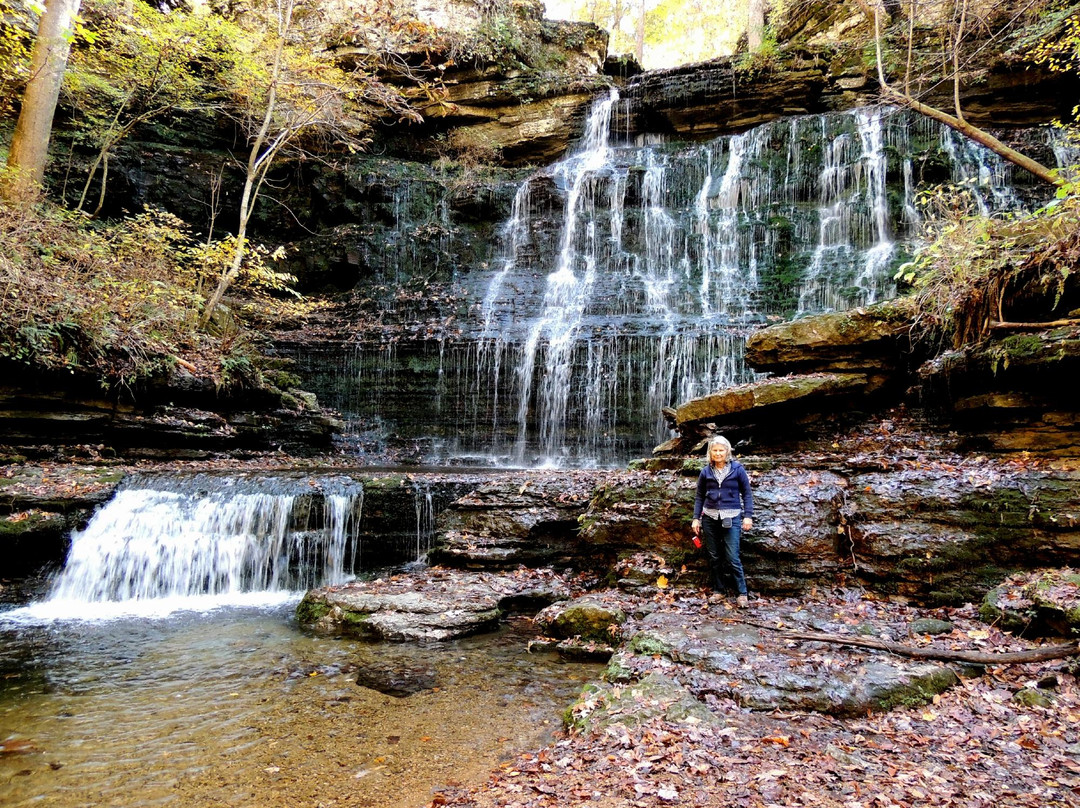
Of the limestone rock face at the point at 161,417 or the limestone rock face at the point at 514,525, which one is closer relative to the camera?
the limestone rock face at the point at 514,525

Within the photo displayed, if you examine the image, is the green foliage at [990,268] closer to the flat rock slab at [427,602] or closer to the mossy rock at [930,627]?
the mossy rock at [930,627]

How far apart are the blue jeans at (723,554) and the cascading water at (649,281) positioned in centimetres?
721

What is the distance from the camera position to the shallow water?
348cm

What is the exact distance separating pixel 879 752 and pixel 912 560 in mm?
3031

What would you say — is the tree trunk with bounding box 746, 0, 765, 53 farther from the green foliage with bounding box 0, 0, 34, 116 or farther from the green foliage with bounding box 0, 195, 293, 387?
the green foliage with bounding box 0, 0, 34, 116

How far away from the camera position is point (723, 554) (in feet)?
20.2

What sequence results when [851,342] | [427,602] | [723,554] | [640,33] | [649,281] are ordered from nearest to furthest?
1. [723,554]
2. [427,602]
3. [851,342]
4. [649,281]
5. [640,33]

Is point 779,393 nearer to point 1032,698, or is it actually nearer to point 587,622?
point 587,622

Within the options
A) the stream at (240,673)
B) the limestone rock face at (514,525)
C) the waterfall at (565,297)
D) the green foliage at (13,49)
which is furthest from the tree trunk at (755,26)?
the stream at (240,673)

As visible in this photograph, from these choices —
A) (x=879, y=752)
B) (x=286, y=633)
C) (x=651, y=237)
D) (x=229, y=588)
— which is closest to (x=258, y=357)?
(x=229, y=588)

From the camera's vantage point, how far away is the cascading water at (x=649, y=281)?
13781 mm

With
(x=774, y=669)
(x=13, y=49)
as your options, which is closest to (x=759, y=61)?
(x=13, y=49)

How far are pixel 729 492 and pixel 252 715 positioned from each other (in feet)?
15.3

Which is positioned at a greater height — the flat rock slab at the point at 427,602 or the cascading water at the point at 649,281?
the cascading water at the point at 649,281
